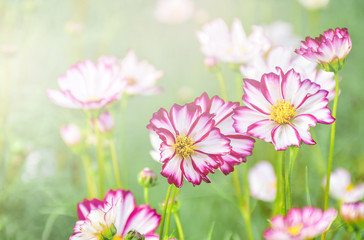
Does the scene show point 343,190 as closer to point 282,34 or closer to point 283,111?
point 283,111

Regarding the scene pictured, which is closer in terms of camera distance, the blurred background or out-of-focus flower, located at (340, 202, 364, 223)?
out-of-focus flower, located at (340, 202, 364, 223)

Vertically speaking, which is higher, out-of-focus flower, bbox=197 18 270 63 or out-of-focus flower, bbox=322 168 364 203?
out-of-focus flower, bbox=197 18 270 63

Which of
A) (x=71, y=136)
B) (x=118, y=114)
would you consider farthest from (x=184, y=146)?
(x=118, y=114)

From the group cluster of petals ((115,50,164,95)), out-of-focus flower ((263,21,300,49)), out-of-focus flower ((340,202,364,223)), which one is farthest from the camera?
out-of-focus flower ((263,21,300,49))

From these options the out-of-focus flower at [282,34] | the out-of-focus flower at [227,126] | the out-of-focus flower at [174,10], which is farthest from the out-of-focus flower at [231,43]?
the out-of-focus flower at [174,10]

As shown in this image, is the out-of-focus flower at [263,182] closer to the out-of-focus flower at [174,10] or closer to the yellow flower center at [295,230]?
the yellow flower center at [295,230]

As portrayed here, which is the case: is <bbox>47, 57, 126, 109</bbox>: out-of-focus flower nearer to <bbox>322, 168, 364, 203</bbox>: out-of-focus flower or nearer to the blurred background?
the blurred background

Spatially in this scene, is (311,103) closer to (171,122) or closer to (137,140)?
(171,122)

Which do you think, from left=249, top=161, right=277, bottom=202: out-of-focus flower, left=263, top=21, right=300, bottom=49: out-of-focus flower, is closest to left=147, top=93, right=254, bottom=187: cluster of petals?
left=249, top=161, right=277, bottom=202: out-of-focus flower
